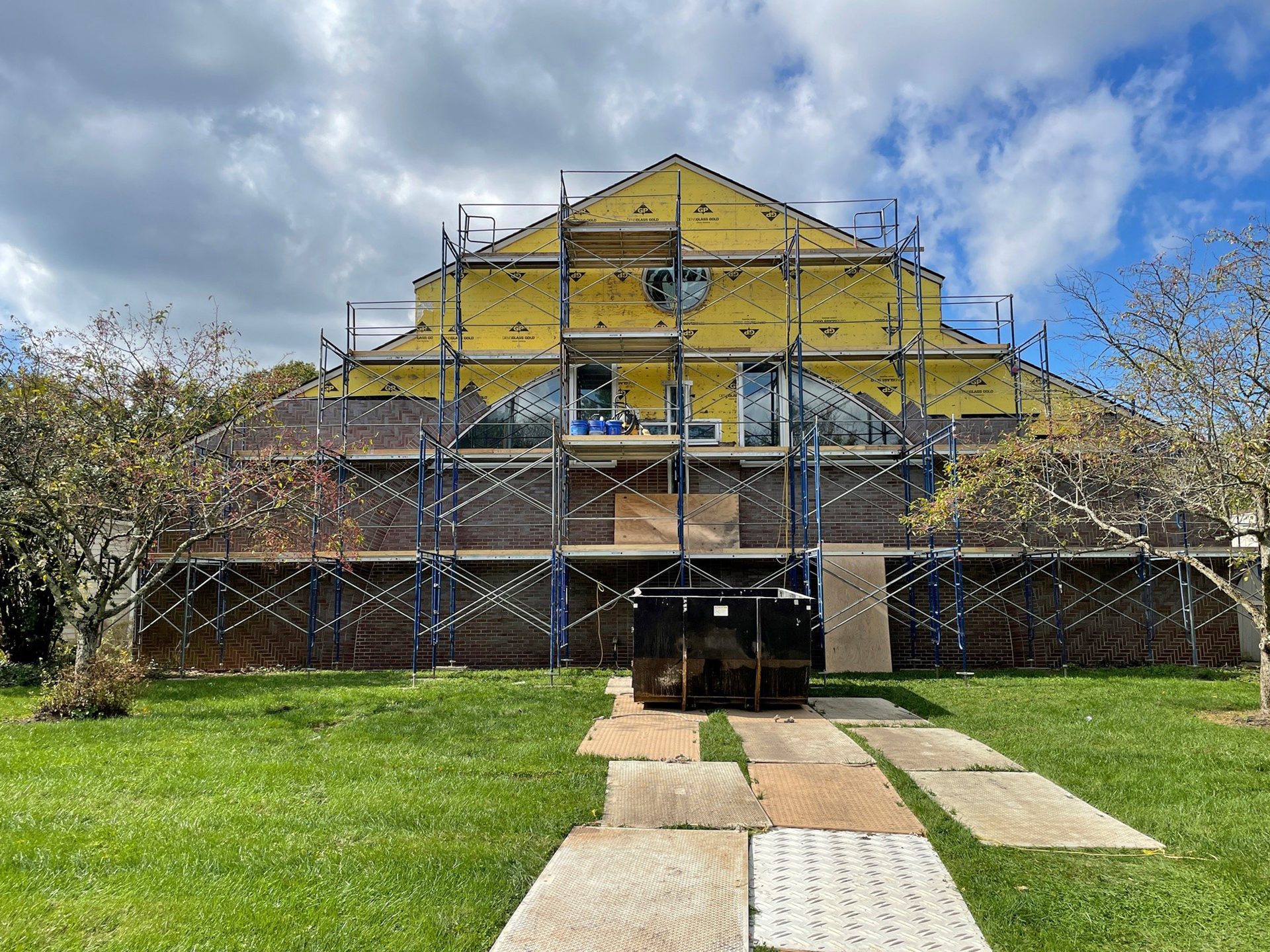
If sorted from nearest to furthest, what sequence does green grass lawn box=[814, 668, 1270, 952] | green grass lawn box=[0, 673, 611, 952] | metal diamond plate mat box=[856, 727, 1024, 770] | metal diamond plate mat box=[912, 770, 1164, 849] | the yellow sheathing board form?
green grass lawn box=[0, 673, 611, 952] → green grass lawn box=[814, 668, 1270, 952] → metal diamond plate mat box=[912, 770, 1164, 849] → metal diamond plate mat box=[856, 727, 1024, 770] → the yellow sheathing board

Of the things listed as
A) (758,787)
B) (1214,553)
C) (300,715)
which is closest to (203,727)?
(300,715)

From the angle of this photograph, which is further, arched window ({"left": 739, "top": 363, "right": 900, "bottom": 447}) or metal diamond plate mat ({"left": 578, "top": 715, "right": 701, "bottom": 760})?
arched window ({"left": 739, "top": 363, "right": 900, "bottom": 447})

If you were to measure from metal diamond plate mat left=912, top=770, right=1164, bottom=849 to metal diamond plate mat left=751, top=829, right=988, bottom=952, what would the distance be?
2.25ft

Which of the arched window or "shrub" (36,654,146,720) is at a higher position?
the arched window

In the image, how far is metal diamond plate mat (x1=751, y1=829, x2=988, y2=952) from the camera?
3.63 metres

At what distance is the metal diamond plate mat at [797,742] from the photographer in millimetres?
7141

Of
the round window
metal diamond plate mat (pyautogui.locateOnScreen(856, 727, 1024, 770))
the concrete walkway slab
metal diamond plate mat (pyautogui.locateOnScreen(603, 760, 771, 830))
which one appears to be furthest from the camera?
the round window

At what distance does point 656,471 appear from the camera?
Result: 53.2 feet

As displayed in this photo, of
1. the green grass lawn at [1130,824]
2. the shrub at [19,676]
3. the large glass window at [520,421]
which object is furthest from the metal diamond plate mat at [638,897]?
the large glass window at [520,421]

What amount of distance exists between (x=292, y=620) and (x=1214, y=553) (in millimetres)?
16763

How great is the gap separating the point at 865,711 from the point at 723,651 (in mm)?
1849

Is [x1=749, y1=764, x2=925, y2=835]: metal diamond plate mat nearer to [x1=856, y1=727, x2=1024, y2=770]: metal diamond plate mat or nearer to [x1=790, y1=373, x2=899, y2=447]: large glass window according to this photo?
[x1=856, y1=727, x2=1024, y2=770]: metal diamond plate mat

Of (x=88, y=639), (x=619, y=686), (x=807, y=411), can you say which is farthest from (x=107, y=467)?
(x=807, y=411)

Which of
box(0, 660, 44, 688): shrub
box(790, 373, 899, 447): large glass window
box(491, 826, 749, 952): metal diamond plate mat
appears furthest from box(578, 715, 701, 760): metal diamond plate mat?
box(0, 660, 44, 688): shrub
